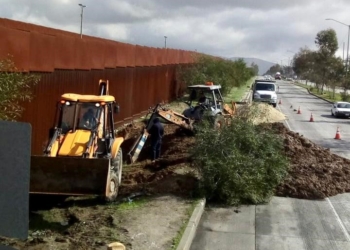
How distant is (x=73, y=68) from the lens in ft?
61.7

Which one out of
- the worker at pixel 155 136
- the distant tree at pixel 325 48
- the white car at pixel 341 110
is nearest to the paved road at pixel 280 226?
the worker at pixel 155 136

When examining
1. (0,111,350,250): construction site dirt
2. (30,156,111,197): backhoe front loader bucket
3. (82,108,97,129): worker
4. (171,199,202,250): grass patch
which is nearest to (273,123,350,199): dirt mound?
(0,111,350,250): construction site dirt

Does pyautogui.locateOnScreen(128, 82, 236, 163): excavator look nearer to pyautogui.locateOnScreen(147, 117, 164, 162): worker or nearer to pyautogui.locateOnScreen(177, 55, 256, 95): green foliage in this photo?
pyautogui.locateOnScreen(147, 117, 164, 162): worker

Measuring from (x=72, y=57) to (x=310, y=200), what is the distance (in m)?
9.04

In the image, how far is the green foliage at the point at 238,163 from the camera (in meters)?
13.1

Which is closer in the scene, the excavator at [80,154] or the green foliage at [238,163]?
the excavator at [80,154]

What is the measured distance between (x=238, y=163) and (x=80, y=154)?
3.64 meters

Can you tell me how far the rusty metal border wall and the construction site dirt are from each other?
299 cm

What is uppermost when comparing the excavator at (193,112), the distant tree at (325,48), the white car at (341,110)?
the distant tree at (325,48)

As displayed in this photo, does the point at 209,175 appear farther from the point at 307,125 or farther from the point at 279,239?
the point at 307,125

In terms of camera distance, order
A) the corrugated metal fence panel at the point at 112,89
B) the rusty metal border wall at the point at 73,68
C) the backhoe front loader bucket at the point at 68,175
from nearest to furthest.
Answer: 1. the backhoe front loader bucket at the point at 68,175
2. the rusty metal border wall at the point at 73,68
3. the corrugated metal fence panel at the point at 112,89

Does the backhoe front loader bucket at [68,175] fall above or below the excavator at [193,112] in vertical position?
below

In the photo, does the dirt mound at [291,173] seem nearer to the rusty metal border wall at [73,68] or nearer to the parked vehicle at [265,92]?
the rusty metal border wall at [73,68]

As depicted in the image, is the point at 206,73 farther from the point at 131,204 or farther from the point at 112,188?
the point at 131,204
